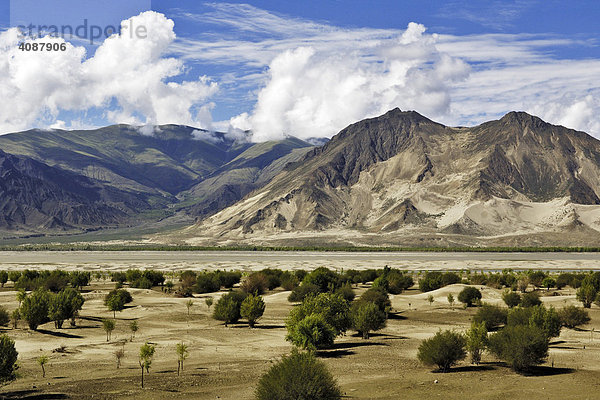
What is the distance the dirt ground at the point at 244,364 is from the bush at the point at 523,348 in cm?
68

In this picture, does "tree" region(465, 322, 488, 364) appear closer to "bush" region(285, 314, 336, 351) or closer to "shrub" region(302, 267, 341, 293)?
"bush" region(285, 314, 336, 351)

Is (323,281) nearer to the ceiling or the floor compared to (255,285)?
nearer to the ceiling

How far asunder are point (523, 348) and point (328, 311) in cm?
1412

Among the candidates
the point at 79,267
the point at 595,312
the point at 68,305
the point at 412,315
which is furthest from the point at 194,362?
the point at 79,267

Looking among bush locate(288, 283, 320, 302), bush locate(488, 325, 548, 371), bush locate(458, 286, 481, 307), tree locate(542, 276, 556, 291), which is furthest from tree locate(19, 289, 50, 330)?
tree locate(542, 276, 556, 291)

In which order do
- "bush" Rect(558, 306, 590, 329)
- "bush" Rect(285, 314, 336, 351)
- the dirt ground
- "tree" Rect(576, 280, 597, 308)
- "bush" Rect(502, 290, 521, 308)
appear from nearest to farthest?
the dirt ground < "bush" Rect(285, 314, 336, 351) < "bush" Rect(558, 306, 590, 329) < "bush" Rect(502, 290, 521, 308) < "tree" Rect(576, 280, 597, 308)

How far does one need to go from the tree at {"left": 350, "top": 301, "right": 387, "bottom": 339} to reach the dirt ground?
0.71m

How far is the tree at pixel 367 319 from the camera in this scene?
4093cm

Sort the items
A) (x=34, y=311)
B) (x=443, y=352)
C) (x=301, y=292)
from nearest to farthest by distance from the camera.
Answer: (x=443, y=352)
(x=34, y=311)
(x=301, y=292)

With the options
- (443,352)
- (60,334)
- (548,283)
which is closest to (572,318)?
(443,352)

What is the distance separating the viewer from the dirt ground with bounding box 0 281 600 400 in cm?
2561

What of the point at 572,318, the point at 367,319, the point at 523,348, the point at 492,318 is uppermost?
the point at 523,348

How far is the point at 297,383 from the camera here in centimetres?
2056

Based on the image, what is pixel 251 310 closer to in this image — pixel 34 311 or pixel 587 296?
pixel 34 311
